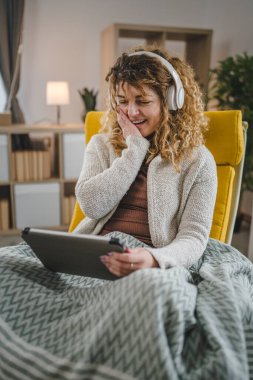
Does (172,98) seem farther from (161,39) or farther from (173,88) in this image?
(161,39)

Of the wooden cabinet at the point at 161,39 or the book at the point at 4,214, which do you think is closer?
the book at the point at 4,214

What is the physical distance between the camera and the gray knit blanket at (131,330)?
0.72m

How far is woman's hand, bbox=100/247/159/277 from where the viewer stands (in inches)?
35.8

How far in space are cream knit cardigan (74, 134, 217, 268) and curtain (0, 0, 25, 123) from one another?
1.95 meters

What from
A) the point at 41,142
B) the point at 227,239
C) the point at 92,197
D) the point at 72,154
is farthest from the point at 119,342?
the point at 41,142

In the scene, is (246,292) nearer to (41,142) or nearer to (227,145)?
(227,145)

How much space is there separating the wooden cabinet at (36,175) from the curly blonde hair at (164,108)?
1.42m

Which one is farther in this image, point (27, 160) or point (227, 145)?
point (27, 160)

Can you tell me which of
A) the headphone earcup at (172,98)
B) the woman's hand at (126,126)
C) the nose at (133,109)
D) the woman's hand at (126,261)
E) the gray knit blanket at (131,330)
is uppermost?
the headphone earcup at (172,98)

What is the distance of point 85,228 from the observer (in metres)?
1.30

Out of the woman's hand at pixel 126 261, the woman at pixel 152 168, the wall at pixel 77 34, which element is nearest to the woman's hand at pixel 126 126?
the woman at pixel 152 168

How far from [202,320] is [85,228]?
23.5 inches

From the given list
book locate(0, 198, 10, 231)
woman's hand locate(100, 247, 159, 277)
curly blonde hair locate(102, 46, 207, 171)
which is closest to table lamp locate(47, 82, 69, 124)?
book locate(0, 198, 10, 231)

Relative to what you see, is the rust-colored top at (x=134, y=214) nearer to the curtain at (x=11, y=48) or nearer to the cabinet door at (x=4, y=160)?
the cabinet door at (x=4, y=160)
